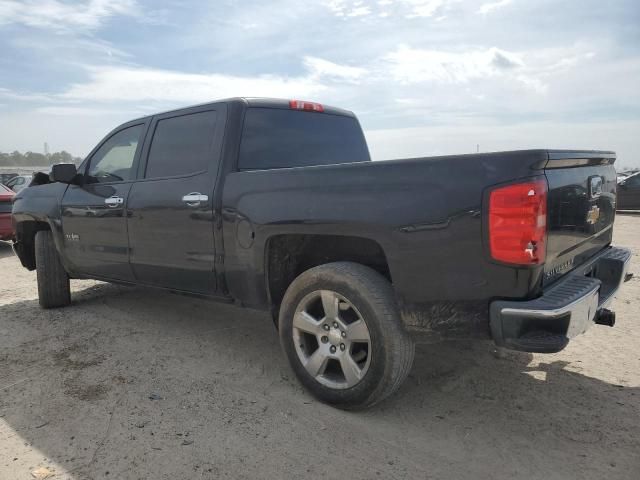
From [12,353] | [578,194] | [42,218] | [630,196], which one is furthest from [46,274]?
[630,196]

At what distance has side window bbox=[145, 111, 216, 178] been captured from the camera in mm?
3758

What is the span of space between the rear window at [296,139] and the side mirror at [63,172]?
2023 millimetres

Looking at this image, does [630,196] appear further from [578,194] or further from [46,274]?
[46,274]

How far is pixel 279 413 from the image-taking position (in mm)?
2982

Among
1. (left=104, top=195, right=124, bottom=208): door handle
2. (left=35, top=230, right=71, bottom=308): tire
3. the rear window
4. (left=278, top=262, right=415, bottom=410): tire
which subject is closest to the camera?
(left=278, top=262, right=415, bottom=410): tire

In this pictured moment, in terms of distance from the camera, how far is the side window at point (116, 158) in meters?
4.39

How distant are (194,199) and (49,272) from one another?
2.57m

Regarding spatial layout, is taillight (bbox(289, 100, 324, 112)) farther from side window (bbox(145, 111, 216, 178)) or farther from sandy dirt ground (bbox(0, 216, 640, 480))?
sandy dirt ground (bbox(0, 216, 640, 480))

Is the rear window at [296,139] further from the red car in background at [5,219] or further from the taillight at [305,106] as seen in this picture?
the red car in background at [5,219]

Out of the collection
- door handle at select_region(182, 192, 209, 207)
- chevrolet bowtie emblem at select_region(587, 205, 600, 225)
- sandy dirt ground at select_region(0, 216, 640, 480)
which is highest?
door handle at select_region(182, 192, 209, 207)

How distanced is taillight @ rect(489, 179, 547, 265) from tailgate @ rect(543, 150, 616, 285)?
5.5 inches

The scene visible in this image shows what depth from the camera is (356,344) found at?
2945mm

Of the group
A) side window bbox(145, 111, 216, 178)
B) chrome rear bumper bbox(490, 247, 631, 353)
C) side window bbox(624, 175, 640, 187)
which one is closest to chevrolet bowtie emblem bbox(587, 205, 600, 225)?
chrome rear bumper bbox(490, 247, 631, 353)

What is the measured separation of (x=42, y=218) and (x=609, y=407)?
5227 mm
